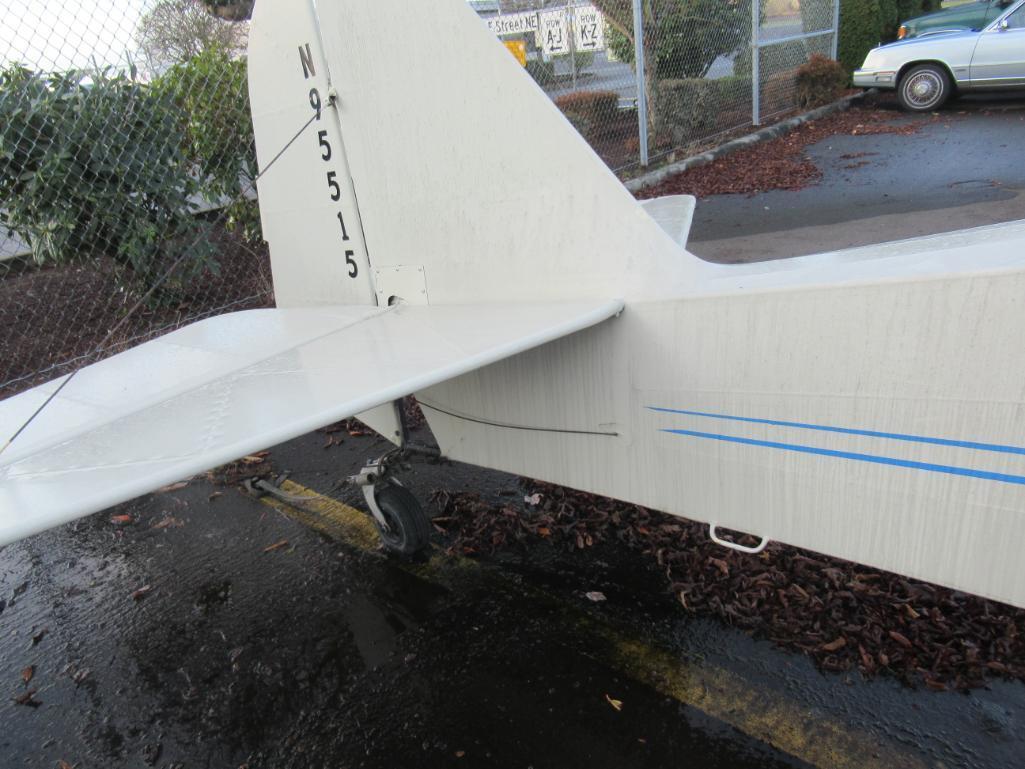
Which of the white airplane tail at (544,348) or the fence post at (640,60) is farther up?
the fence post at (640,60)

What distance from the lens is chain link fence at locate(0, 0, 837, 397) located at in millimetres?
5551

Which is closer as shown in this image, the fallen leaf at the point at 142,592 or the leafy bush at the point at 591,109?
the fallen leaf at the point at 142,592

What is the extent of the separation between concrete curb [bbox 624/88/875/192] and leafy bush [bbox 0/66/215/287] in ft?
17.0

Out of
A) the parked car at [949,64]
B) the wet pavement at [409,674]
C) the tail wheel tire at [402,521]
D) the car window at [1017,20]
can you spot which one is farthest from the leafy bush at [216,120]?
the car window at [1017,20]

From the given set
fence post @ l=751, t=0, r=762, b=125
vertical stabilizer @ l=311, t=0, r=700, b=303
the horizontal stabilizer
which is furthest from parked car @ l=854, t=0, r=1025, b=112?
the horizontal stabilizer

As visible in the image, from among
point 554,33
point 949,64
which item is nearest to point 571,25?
point 554,33

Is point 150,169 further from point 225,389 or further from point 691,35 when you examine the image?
point 691,35

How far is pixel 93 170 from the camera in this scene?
5715 mm

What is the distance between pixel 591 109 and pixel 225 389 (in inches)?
350

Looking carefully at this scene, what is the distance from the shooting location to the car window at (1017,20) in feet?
34.5

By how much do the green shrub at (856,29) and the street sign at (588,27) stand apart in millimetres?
7732

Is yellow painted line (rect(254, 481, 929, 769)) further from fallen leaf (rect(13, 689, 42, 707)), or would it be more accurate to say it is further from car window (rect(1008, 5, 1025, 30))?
car window (rect(1008, 5, 1025, 30))

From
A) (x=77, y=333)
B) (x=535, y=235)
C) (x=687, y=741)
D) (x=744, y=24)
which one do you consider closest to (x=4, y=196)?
(x=77, y=333)

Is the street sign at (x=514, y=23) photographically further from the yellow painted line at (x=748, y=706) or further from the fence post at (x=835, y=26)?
the fence post at (x=835, y=26)
